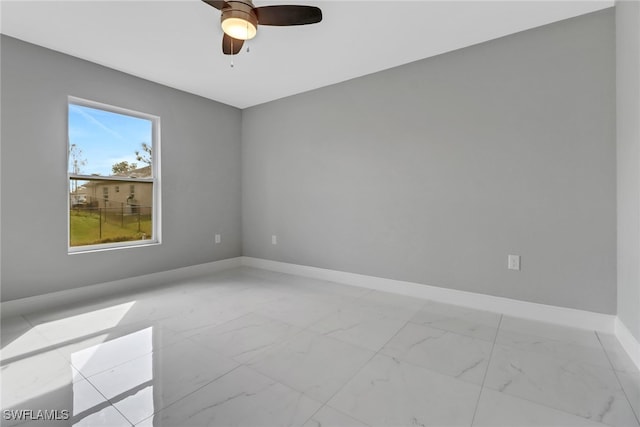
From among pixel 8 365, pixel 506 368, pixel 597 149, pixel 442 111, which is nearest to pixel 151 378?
pixel 8 365

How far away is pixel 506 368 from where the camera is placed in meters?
1.77

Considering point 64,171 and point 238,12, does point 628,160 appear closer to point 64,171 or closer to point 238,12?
point 238,12

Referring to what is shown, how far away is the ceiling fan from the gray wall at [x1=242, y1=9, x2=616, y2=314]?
1.59 m

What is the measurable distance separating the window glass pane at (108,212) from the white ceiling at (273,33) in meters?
1.33

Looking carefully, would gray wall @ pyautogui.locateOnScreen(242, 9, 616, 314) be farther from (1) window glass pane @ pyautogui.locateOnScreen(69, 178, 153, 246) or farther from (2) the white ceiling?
(1) window glass pane @ pyautogui.locateOnScreen(69, 178, 153, 246)

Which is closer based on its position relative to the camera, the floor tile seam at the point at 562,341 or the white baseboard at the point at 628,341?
the white baseboard at the point at 628,341

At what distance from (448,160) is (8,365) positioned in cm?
369

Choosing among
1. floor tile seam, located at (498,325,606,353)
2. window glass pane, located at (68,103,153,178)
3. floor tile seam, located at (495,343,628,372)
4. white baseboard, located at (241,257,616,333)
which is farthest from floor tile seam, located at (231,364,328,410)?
window glass pane, located at (68,103,153,178)

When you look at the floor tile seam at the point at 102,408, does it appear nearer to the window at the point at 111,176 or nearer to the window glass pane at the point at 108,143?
the window at the point at 111,176

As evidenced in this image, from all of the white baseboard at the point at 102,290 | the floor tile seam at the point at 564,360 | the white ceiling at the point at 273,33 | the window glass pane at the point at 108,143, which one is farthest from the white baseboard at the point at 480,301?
the window glass pane at the point at 108,143

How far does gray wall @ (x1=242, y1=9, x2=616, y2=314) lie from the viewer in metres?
2.30

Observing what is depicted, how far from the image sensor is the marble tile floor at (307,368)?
1388 millimetres

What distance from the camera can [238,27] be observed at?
1966mm

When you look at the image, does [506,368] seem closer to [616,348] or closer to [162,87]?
[616,348]
